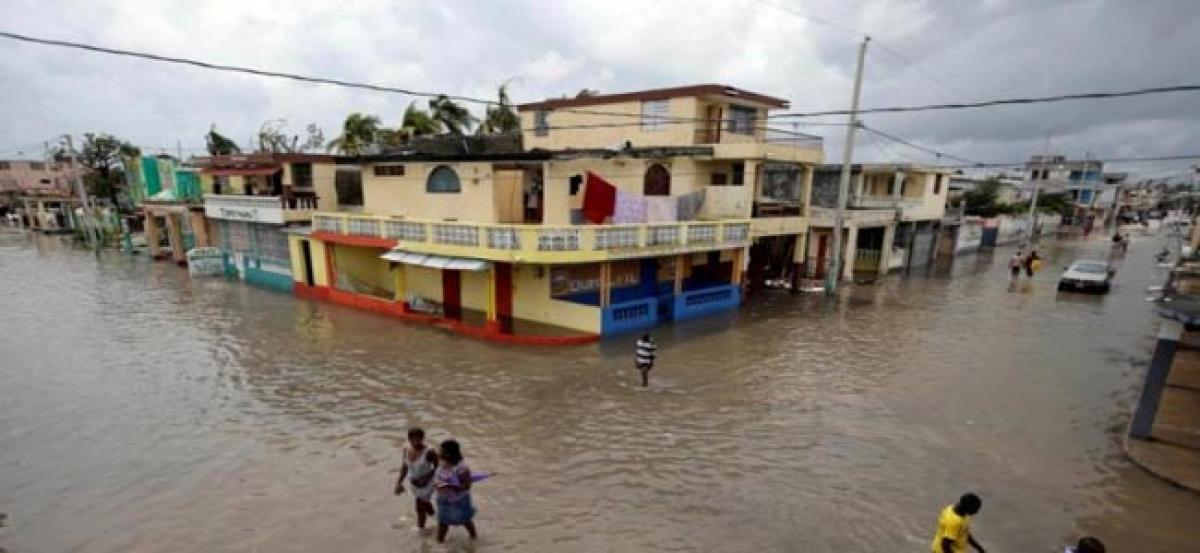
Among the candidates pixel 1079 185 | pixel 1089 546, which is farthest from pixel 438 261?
pixel 1079 185

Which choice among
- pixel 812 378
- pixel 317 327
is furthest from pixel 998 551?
pixel 317 327

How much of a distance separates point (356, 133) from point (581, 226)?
25.4 m

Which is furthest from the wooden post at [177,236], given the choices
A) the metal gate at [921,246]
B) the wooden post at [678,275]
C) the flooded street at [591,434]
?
the metal gate at [921,246]

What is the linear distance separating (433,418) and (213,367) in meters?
7.61

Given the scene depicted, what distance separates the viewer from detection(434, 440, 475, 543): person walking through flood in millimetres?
6434

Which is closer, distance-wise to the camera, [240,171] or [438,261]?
[438,261]

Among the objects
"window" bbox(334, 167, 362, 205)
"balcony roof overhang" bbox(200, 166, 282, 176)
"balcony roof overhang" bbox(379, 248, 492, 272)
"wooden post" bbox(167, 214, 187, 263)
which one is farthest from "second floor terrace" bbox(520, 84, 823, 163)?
"wooden post" bbox(167, 214, 187, 263)

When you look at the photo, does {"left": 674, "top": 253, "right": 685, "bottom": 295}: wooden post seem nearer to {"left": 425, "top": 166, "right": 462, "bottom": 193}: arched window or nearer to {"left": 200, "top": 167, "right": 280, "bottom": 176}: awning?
{"left": 425, "top": 166, "right": 462, "bottom": 193}: arched window

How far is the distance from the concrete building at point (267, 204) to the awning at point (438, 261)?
8006mm

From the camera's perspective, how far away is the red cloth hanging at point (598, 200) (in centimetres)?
1717

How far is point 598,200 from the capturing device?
1738 cm

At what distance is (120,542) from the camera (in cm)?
734

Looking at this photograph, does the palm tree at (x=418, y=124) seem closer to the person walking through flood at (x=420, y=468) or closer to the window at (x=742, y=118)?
the window at (x=742, y=118)

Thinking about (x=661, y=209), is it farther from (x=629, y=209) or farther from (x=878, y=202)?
(x=878, y=202)
